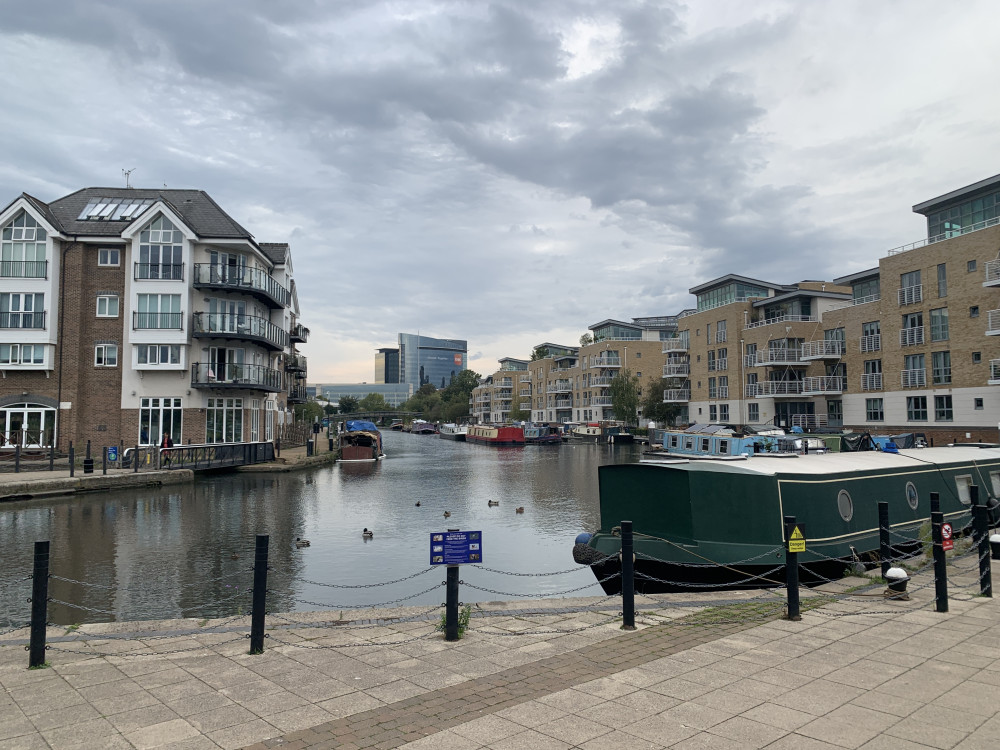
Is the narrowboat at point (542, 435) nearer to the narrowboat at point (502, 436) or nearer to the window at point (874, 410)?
the narrowboat at point (502, 436)

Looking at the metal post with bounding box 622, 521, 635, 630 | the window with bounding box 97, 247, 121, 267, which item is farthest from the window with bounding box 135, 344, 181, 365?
the metal post with bounding box 622, 521, 635, 630

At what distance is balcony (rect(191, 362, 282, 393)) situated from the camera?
38750 mm

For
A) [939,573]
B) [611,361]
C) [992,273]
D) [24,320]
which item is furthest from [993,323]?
[611,361]

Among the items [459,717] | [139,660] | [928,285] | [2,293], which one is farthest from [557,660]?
[928,285]

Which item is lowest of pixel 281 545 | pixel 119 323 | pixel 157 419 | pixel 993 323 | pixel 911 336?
pixel 281 545

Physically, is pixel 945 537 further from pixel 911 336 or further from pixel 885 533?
pixel 911 336

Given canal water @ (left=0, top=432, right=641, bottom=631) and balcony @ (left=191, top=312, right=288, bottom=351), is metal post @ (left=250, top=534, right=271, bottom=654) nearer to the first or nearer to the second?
canal water @ (left=0, top=432, right=641, bottom=631)

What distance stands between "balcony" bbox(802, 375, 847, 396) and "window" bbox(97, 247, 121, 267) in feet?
168

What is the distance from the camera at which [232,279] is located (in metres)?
40.1

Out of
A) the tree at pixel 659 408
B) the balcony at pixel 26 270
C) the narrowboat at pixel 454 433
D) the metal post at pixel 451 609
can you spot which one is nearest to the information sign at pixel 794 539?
the metal post at pixel 451 609

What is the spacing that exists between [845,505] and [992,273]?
33.8 metres

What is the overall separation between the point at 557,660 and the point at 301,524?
17.7m

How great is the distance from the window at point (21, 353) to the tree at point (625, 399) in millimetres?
62248

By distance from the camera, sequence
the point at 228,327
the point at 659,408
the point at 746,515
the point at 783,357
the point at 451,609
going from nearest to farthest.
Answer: the point at 451,609 → the point at 746,515 → the point at 228,327 → the point at 783,357 → the point at 659,408
